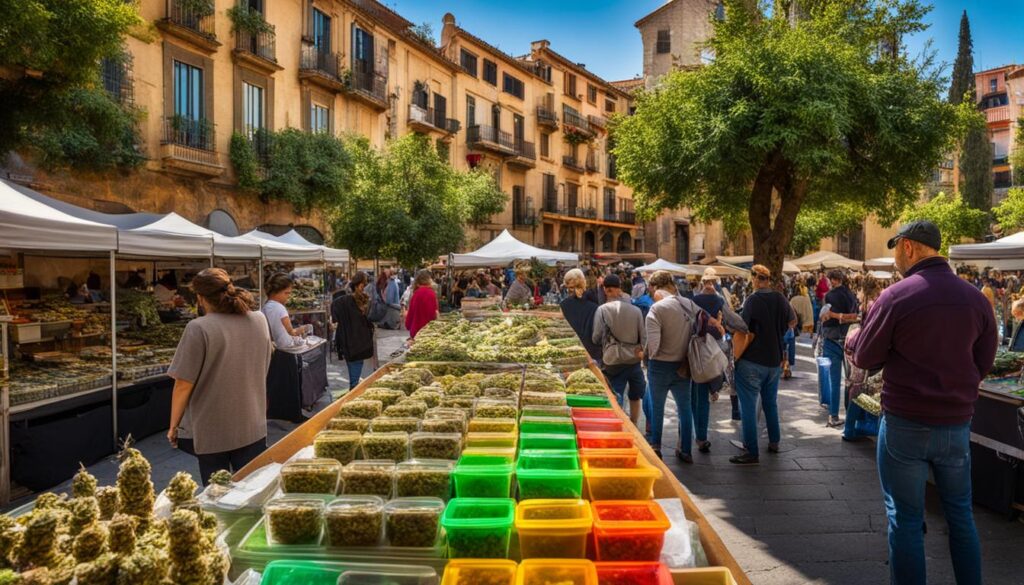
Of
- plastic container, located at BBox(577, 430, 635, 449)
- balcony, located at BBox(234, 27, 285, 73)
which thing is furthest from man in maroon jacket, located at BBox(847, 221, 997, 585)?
balcony, located at BBox(234, 27, 285, 73)

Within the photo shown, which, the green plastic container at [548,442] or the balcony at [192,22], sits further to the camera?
the balcony at [192,22]

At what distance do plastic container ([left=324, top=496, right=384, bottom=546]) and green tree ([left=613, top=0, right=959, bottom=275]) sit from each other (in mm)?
8325

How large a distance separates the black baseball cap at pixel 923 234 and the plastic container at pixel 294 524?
9.98 ft

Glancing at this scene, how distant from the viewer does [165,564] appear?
59.4 inches

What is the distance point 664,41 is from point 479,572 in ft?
148

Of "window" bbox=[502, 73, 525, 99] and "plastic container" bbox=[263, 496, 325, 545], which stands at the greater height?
"window" bbox=[502, 73, 525, 99]

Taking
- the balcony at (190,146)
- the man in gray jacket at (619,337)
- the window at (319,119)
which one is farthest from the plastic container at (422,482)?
the window at (319,119)

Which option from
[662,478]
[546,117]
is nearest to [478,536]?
[662,478]

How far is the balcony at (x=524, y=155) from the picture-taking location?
1339 inches

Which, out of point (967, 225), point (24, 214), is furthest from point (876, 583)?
point (967, 225)

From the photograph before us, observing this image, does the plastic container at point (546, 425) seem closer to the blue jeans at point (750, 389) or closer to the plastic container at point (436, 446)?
the plastic container at point (436, 446)

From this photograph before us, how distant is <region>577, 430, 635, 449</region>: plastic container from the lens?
8.78ft

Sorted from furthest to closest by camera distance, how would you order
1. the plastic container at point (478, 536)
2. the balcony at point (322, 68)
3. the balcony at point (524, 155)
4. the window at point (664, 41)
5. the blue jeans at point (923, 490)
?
1. the window at point (664, 41)
2. the balcony at point (524, 155)
3. the balcony at point (322, 68)
4. the blue jeans at point (923, 490)
5. the plastic container at point (478, 536)

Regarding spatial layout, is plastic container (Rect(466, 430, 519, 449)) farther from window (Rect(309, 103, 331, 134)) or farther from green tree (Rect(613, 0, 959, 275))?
window (Rect(309, 103, 331, 134))
